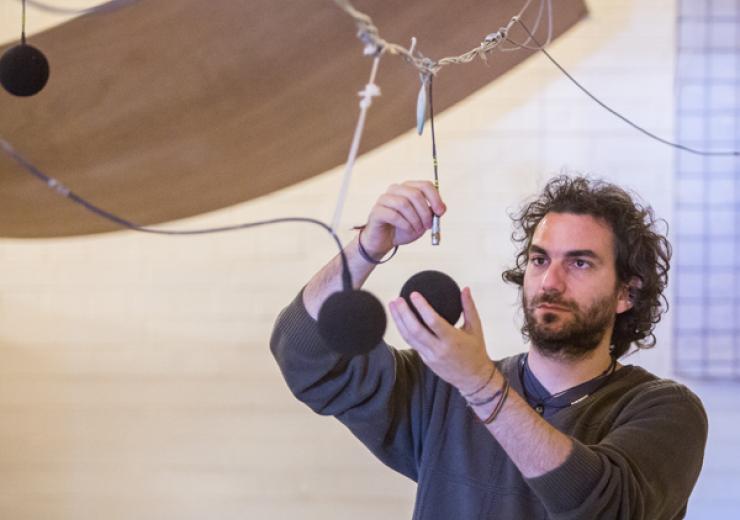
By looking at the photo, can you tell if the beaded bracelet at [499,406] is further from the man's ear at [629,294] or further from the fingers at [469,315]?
the man's ear at [629,294]

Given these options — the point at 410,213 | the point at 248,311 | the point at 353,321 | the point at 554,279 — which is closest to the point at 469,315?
the point at 410,213

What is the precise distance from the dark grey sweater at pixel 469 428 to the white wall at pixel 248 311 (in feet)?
3.02

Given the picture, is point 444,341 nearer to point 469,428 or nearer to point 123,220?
point 123,220

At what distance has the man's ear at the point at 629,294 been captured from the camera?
Answer: 1.62 meters

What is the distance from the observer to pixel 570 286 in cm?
147

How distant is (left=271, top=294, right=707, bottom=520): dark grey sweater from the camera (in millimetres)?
1283

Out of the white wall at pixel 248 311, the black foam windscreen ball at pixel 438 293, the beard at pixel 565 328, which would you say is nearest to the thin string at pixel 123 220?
the black foam windscreen ball at pixel 438 293

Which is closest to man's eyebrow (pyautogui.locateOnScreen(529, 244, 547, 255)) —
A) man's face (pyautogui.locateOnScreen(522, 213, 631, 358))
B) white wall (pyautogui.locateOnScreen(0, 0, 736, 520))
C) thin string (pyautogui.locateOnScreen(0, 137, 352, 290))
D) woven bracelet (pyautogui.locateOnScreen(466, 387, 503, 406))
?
man's face (pyautogui.locateOnScreen(522, 213, 631, 358))

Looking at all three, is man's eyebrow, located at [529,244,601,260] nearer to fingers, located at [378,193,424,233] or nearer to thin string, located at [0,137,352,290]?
fingers, located at [378,193,424,233]

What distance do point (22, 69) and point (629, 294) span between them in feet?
3.38

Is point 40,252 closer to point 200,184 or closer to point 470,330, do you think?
point 200,184

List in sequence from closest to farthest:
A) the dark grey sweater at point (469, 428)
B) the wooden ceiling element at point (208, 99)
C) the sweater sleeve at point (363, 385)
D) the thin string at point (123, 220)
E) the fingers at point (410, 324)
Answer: the thin string at point (123, 220)
the fingers at point (410, 324)
the dark grey sweater at point (469, 428)
the sweater sleeve at point (363, 385)
the wooden ceiling element at point (208, 99)

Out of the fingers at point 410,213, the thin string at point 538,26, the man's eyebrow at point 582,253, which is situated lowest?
the man's eyebrow at point 582,253

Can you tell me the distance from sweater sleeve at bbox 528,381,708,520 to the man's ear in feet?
0.75
